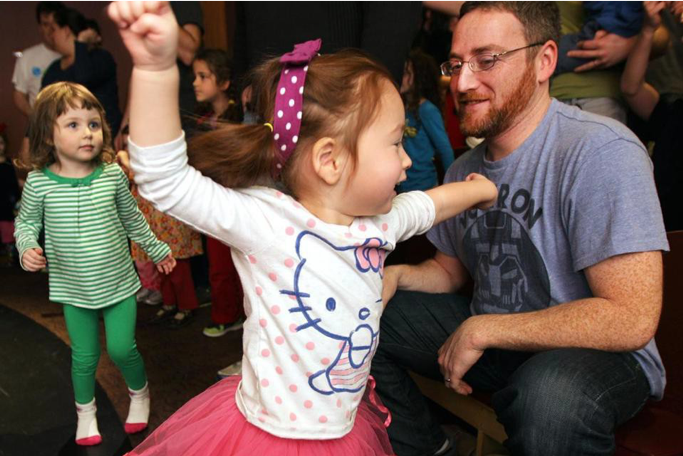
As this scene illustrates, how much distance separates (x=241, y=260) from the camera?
1.18 metres

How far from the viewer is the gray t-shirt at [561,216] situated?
140 centimetres

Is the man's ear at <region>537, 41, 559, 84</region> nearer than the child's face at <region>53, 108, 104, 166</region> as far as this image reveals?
Yes

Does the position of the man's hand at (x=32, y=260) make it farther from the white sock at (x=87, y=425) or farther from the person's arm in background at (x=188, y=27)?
the person's arm in background at (x=188, y=27)

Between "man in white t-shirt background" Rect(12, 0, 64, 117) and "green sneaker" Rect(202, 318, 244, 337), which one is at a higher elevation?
"man in white t-shirt background" Rect(12, 0, 64, 117)

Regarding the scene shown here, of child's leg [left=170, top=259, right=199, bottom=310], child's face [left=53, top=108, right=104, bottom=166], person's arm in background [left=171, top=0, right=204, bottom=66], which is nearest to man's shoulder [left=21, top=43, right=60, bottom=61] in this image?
person's arm in background [left=171, top=0, right=204, bottom=66]

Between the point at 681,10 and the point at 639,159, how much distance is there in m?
0.82

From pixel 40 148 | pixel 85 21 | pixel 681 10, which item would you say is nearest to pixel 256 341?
pixel 40 148

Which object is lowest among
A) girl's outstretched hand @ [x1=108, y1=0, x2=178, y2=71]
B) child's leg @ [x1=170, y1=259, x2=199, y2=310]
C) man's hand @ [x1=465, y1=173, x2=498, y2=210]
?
child's leg @ [x1=170, y1=259, x2=199, y2=310]

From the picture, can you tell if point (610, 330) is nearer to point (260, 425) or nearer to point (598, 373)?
point (598, 373)

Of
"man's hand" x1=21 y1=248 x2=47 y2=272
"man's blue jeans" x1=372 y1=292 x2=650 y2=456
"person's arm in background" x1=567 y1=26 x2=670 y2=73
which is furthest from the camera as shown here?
"person's arm in background" x1=567 y1=26 x2=670 y2=73

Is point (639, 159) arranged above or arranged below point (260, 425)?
above

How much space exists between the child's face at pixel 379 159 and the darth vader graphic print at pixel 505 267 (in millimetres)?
588

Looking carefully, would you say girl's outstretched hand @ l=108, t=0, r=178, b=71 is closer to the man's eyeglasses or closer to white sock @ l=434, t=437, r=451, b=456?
the man's eyeglasses

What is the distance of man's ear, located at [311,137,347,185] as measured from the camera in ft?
3.78
